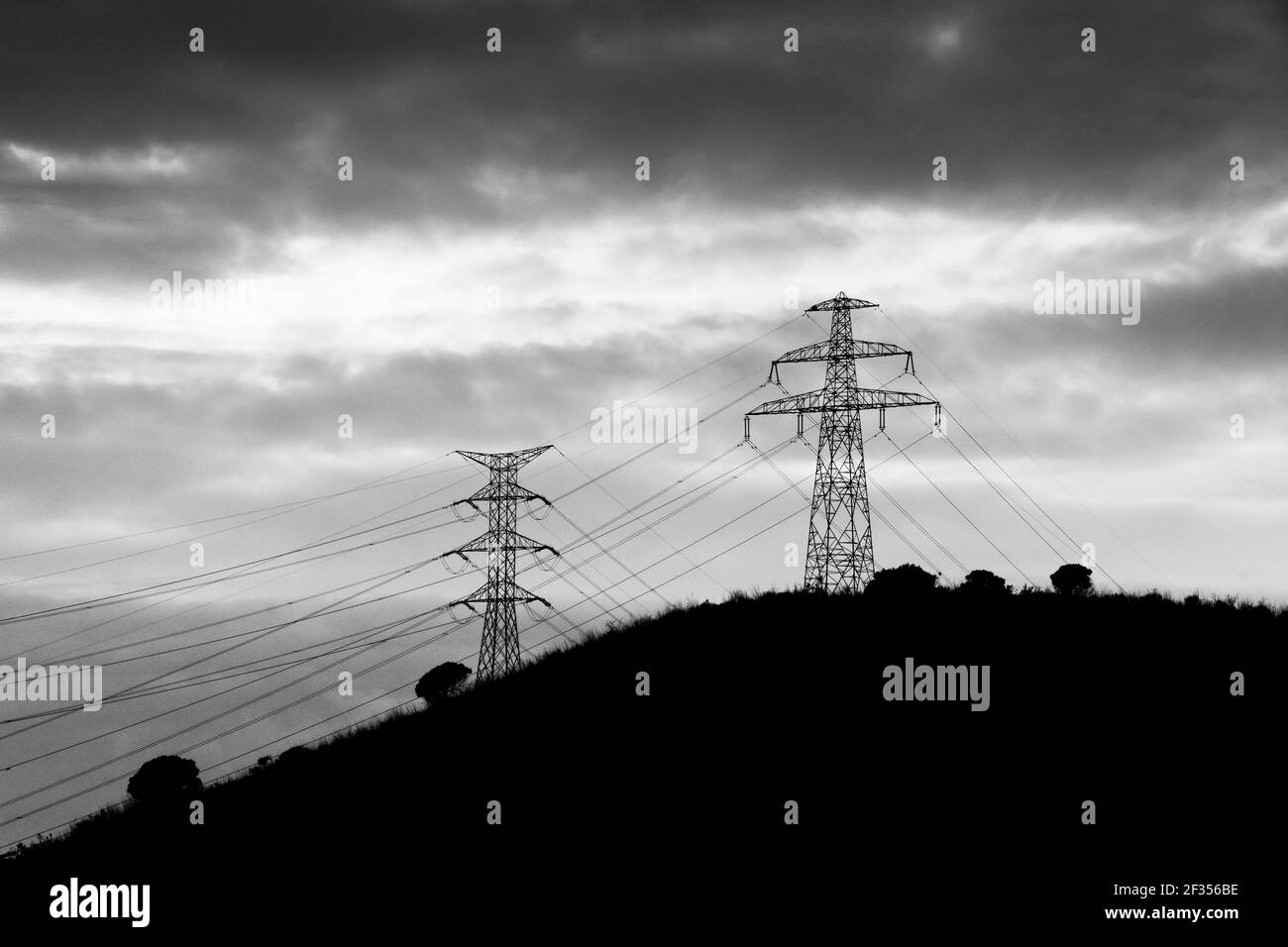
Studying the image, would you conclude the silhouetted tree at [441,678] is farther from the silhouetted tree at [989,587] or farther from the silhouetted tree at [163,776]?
the silhouetted tree at [989,587]

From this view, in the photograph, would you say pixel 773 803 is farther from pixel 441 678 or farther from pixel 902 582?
pixel 441 678

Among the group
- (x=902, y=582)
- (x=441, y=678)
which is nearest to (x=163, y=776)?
(x=441, y=678)

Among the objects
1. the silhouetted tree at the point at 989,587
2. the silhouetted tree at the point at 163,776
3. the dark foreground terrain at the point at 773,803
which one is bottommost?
the silhouetted tree at the point at 163,776

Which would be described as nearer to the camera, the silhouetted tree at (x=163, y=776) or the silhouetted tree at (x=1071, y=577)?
the silhouetted tree at (x=1071, y=577)

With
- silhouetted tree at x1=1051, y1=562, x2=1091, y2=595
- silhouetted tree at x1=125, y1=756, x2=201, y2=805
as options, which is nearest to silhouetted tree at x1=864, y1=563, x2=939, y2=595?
silhouetted tree at x1=1051, y1=562, x2=1091, y2=595

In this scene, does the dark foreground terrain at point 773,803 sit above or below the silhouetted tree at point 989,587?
below

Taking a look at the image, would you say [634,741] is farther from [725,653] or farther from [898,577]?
[898,577]

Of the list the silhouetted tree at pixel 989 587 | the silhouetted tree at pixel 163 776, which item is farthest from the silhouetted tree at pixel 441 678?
the silhouetted tree at pixel 989 587

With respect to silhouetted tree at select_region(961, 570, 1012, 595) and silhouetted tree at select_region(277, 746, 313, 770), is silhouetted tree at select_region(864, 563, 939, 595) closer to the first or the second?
silhouetted tree at select_region(961, 570, 1012, 595)
